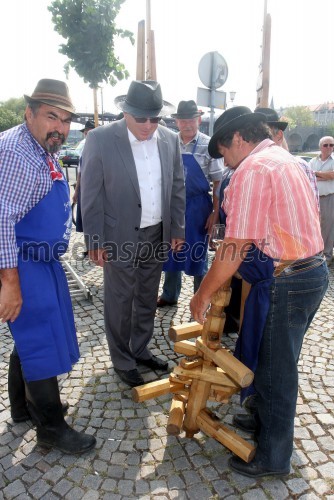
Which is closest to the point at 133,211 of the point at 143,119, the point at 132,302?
the point at 143,119

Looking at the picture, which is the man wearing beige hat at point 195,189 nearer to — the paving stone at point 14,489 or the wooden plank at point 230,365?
the wooden plank at point 230,365

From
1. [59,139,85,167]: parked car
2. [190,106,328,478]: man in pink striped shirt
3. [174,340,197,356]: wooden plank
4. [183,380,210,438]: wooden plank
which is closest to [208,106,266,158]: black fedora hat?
[190,106,328,478]: man in pink striped shirt

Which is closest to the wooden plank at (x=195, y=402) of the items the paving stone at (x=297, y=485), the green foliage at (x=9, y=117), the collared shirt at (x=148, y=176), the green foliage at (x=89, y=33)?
the paving stone at (x=297, y=485)

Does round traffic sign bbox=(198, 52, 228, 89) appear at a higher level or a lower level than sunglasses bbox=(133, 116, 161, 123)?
higher

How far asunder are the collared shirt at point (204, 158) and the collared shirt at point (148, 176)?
3.21 ft

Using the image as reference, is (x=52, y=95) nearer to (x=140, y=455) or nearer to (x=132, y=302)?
(x=132, y=302)

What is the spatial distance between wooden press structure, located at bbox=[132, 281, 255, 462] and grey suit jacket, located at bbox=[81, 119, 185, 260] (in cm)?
89

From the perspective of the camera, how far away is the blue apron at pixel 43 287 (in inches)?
78.2

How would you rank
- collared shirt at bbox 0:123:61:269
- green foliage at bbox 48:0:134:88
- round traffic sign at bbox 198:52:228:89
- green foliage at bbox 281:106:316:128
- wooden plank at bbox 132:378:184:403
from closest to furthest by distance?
collared shirt at bbox 0:123:61:269
wooden plank at bbox 132:378:184:403
round traffic sign at bbox 198:52:228:89
green foliage at bbox 48:0:134:88
green foliage at bbox 281:106:316:128

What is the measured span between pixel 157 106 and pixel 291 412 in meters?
2.13

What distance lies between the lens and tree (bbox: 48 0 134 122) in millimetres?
8883

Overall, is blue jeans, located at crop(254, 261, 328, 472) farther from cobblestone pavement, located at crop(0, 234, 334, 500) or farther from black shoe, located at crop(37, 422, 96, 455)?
black shoe, located at crop(37, 422, 96, 455)

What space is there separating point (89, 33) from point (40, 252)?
8.93m

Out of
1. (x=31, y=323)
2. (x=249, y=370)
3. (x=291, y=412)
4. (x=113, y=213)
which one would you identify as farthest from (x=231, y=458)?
(x=113, y=213)
